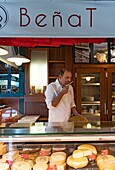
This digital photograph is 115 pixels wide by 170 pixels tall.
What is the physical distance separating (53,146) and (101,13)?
3.64 feet

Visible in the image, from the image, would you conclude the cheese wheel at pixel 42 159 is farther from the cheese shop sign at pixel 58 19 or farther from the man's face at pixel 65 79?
the man's face at pixel 65 79

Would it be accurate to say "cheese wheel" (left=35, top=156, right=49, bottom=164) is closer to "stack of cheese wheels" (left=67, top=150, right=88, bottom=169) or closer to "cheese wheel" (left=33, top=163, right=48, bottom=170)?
"cheese wheel" (left=33, top=163, right=48, bottom=170)

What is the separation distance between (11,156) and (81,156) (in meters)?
0.54

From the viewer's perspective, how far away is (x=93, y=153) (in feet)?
5.97

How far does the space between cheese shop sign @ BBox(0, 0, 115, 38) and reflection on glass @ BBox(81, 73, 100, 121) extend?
122 inches

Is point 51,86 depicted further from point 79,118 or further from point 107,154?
point 107,154

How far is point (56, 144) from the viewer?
1.90 meters

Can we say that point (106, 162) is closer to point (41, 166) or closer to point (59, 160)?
point (59, 160)

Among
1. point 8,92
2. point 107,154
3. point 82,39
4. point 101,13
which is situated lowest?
point 107,154

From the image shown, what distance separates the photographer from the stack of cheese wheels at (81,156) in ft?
5.67

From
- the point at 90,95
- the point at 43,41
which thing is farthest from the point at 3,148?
the point at 90,95

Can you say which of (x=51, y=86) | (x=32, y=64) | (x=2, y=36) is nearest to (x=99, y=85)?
(x=32, y=64)

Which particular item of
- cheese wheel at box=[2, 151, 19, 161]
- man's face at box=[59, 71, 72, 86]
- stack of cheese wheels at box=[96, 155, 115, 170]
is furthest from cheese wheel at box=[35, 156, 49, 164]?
man's face at box=[59, 71, 72, 86]

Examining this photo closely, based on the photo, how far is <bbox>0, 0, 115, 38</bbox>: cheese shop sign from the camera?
1.75m
